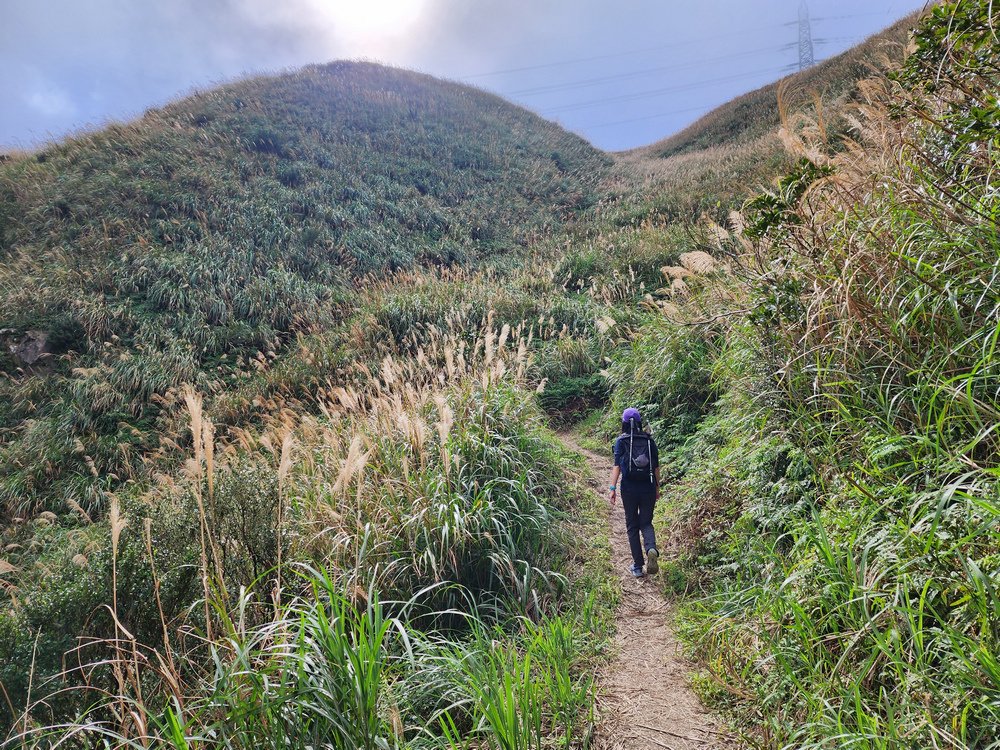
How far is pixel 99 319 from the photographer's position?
11.1 meters

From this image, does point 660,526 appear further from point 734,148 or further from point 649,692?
point 734,148

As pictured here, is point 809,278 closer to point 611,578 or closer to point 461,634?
point 611,578

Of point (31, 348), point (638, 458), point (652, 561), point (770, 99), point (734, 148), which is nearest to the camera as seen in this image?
point (652, 561)

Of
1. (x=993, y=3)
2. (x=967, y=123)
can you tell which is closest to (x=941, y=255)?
(x=967, y=123)

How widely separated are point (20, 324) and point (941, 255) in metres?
14.8

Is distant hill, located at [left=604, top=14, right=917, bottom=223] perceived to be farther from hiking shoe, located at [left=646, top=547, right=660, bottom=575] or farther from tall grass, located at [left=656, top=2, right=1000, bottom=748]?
hiking shoe, located at [left=646, top=547, right=660, bottom=575]

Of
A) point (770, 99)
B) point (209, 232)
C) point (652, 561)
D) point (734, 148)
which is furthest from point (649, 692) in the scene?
point (770, 99)

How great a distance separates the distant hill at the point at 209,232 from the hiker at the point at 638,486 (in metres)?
7.38

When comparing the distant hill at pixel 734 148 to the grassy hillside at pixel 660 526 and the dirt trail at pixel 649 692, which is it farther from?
the dirt trail at pixel 649 692

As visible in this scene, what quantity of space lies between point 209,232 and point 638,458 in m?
15.5

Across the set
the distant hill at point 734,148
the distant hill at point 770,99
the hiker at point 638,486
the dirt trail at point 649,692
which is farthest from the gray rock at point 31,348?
the distant hill at point 770,99

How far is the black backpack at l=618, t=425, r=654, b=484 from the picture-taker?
4211mm

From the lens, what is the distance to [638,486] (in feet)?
13.9

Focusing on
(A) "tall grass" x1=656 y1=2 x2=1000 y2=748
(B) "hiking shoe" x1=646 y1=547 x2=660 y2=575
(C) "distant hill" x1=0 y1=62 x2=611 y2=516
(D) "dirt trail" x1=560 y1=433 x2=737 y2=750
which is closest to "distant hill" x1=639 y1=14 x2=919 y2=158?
(C) "distant hill" x1=0 y1=62 x2=611 y2=516
